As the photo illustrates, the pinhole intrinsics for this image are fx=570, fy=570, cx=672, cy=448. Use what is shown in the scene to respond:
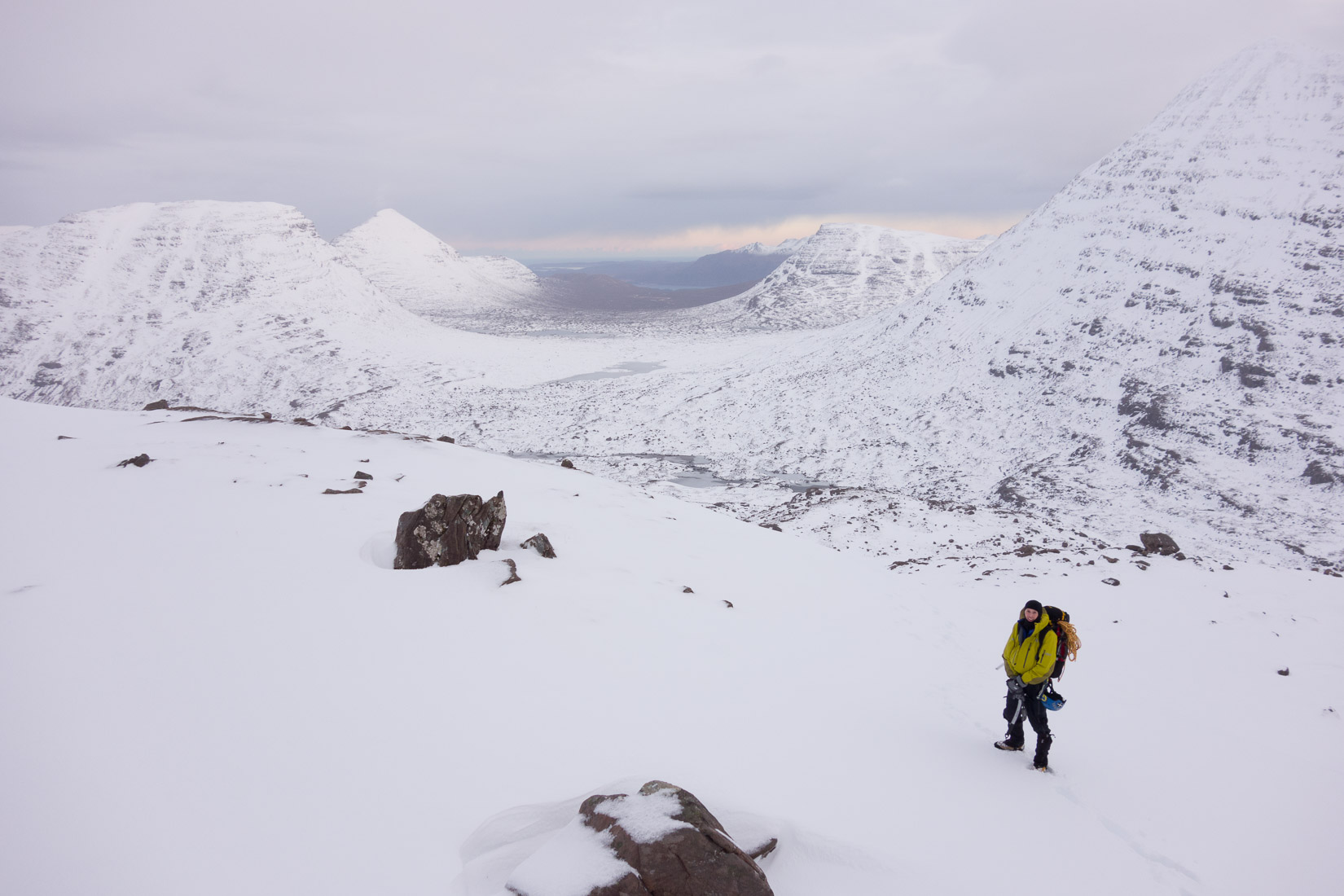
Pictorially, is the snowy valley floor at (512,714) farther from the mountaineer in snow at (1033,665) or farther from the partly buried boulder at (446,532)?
the mountaineer in snow at (1033,665)

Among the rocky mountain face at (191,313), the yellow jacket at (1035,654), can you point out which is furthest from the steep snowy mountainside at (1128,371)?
the rocky mountain face at (191,313)

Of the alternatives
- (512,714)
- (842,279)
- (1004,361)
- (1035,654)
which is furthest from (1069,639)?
(842,279)

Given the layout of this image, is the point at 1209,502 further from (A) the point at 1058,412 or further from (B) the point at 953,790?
(B) the point at 953,790

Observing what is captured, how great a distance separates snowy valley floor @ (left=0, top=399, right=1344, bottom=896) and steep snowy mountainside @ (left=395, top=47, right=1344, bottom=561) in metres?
23.2

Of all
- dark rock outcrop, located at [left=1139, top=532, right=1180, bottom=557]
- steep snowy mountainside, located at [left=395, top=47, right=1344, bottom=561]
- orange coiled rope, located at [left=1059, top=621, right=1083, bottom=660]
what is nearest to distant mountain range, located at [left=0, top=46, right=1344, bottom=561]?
steep snowy mountainside, located at [left=395, top=47, right=1344, bottom=561]

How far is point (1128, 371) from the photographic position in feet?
135

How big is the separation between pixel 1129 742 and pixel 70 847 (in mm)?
12058

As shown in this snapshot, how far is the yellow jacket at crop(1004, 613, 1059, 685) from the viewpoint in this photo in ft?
23.3

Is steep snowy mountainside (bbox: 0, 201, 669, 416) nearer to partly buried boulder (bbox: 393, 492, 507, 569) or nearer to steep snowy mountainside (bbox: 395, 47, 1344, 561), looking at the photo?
steep snowy mountainside (bbox: 395, 47, 1344, 561)

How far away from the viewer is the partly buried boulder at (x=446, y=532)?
9.17 meters

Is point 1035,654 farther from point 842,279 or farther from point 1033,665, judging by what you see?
point 842,279

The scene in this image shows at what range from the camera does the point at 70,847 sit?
353 cm

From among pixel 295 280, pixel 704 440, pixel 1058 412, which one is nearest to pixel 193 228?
pixel 295 280

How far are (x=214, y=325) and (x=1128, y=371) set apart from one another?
10302cm
